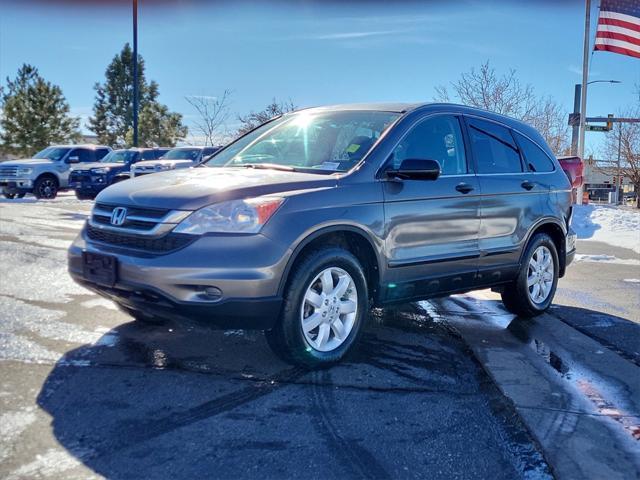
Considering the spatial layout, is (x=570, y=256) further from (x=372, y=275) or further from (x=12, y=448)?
(x=12, y=448)

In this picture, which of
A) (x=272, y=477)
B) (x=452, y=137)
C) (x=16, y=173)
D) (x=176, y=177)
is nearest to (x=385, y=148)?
(x=452, y=137)

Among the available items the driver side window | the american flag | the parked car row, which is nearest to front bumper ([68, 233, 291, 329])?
the driver side window

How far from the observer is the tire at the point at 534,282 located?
19.4 feet

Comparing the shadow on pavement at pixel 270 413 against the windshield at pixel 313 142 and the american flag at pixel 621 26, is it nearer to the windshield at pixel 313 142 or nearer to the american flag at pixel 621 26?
the windshield at pixel 313 142

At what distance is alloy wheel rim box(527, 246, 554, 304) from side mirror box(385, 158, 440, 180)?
2024mm

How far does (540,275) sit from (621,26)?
1622cm

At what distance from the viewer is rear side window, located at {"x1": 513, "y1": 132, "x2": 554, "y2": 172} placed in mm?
6086

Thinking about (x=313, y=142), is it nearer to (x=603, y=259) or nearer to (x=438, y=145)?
(x=438, y=145)

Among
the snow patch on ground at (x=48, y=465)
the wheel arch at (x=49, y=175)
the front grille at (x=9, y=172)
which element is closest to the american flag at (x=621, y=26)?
the wheel arch at (x=49, y=175)

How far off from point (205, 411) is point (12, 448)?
0.96 m

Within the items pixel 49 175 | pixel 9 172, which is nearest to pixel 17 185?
pixel 9 172

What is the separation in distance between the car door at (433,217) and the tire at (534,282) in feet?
2.87

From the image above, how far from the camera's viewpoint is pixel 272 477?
110 inches

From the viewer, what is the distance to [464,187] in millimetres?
5098
